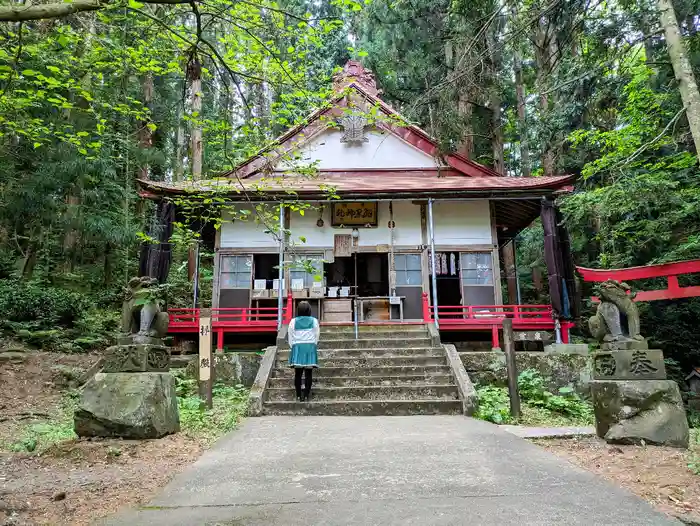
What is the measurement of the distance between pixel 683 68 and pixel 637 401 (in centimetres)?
507

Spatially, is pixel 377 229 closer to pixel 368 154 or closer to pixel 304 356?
pixel 368 154

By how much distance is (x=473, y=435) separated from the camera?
4.82 metres

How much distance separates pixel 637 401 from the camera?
13.7 feet

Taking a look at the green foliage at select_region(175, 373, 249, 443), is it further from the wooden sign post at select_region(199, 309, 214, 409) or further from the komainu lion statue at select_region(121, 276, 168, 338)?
the komainu lion statue at select_region(121, 276, 168, 338)

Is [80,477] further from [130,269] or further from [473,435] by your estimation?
[130,269]

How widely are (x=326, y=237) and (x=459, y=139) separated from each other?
4694 millimetres

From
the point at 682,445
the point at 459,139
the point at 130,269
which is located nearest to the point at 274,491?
the point at 682,445

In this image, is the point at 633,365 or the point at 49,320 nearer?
the point at 633,365

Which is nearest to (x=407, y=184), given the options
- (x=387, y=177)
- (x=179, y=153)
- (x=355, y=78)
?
(x=387, y=177)

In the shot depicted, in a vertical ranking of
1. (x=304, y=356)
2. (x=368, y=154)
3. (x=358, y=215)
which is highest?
(x=368, y=154)

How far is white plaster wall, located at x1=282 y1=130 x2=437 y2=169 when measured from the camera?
12516 mm

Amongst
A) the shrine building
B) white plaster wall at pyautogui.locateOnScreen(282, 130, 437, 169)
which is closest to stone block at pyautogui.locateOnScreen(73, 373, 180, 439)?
the shrine building

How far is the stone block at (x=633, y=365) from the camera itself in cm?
433

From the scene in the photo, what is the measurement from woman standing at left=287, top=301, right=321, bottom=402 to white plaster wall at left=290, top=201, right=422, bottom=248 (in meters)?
5.12
